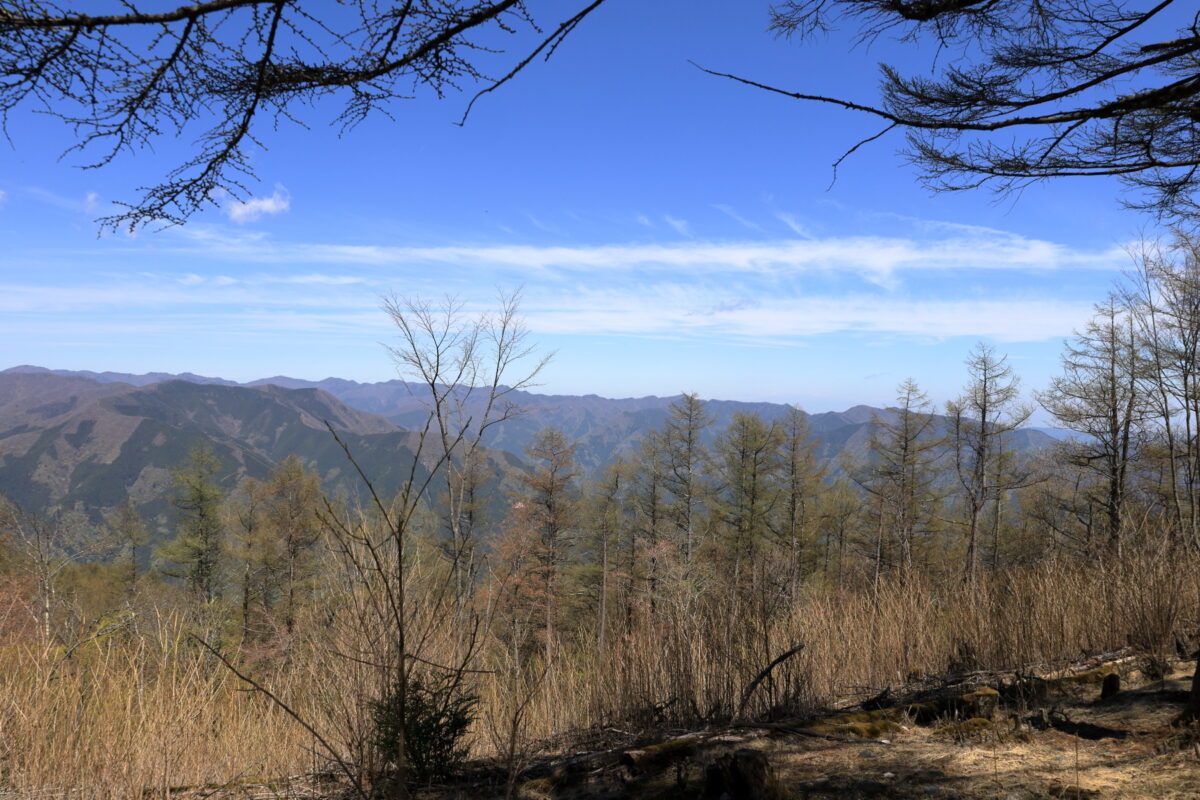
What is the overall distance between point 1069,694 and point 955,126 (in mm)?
3110

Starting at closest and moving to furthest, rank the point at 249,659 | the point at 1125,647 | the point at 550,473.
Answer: the point at 1125,647
the point at 249,659
the point at 550,473

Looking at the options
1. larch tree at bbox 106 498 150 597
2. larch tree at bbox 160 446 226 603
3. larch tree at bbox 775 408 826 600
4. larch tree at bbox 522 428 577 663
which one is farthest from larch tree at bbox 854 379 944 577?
larch tree at bbox 106 498 150 597

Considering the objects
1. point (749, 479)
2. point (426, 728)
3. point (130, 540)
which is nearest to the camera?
point (426, 728)

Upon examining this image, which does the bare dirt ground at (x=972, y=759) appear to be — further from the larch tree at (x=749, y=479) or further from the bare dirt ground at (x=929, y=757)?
the larch tree at (x=749, y=479)

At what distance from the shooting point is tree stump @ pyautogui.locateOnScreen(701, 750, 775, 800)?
84.3 inches

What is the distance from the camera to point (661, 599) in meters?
4.38

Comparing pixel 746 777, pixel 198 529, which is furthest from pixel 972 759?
pixel 198 529

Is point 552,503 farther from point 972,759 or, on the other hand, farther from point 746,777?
point 746,777

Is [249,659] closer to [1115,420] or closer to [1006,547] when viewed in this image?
[1115,420]

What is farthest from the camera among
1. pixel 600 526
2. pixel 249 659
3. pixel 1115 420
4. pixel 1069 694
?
pixel 600 526

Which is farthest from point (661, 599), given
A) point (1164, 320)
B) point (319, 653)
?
point (1164, 320)

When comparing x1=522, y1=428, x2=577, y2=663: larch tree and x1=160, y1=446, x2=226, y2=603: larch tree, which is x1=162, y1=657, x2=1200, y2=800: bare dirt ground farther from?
x1=160, y1=446, x2=226, y2=603: larch tree

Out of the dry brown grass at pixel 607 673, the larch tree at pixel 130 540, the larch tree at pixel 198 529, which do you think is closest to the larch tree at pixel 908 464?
the dry brown grass at pixel 607 673

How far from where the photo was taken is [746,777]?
7.07ft
